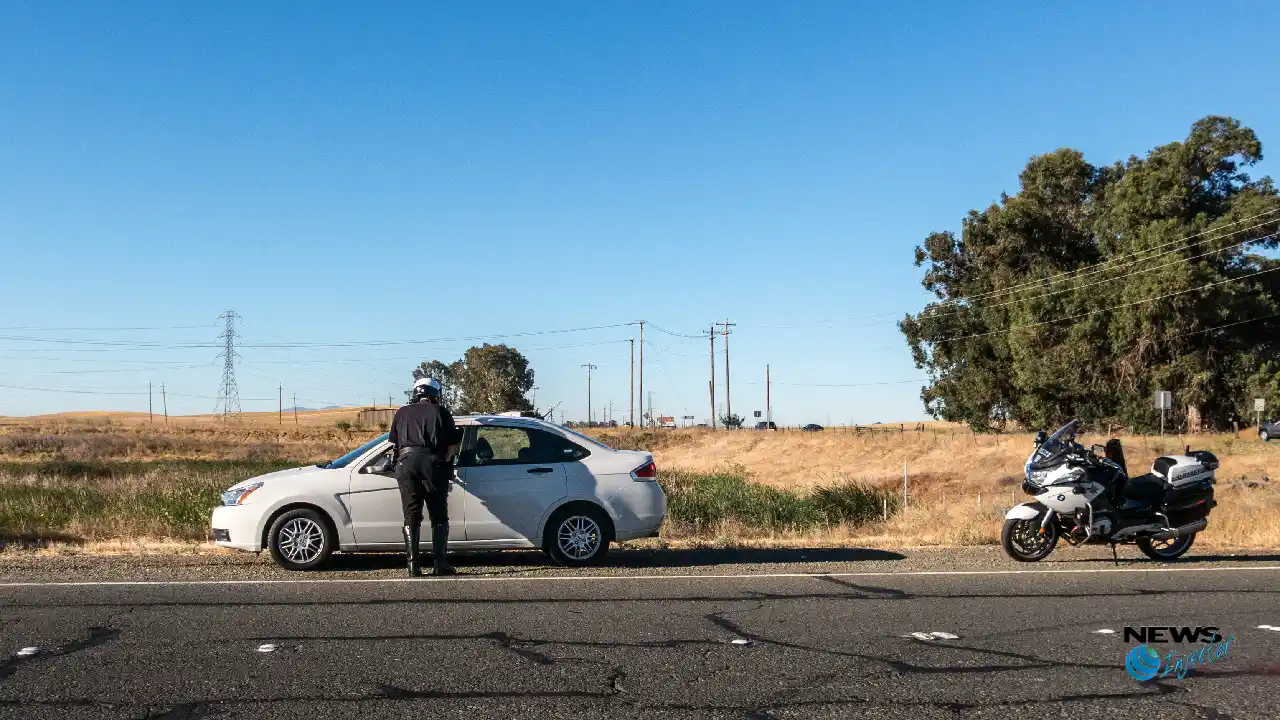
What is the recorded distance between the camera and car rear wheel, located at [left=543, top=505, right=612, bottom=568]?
37.8 ft

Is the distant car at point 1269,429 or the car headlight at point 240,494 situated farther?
the distant car at point 1269,429

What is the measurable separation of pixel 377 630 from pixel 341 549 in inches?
148

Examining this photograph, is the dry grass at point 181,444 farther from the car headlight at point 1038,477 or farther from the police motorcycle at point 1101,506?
the police motorcycle at point 1101,506

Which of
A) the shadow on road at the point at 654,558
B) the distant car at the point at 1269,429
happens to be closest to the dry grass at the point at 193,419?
the distant car at the point at 1269,429

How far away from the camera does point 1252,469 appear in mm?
34156

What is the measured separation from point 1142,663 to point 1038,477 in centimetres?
551

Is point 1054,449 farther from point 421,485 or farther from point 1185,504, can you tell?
point 421,485

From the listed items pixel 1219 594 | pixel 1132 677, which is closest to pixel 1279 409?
pixel 1219 594

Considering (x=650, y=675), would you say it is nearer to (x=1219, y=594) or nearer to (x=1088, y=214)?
(x=1219, y=594)

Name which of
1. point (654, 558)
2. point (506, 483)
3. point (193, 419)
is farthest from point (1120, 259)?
point (193, 419)

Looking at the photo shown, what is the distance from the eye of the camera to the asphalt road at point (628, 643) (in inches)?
229

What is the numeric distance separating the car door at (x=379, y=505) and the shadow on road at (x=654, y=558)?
36 cm

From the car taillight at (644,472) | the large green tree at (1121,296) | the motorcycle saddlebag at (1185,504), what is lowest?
the motorcycle saddlebag at (1185,504)
